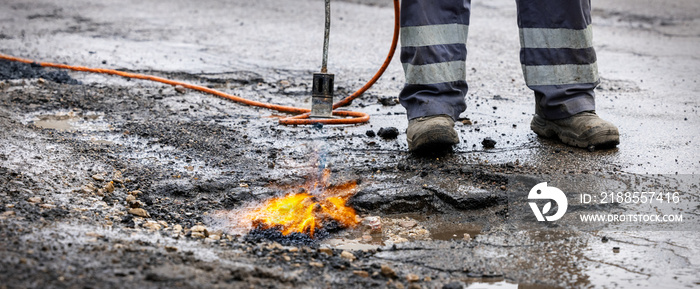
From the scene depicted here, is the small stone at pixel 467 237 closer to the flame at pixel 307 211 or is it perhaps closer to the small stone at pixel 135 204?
the flame at pixel 307 211

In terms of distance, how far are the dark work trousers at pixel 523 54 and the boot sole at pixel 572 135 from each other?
0.21 feet

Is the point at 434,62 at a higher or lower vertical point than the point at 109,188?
higher

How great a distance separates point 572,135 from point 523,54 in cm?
43

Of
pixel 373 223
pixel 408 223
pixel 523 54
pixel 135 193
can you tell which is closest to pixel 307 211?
pixel 373 223

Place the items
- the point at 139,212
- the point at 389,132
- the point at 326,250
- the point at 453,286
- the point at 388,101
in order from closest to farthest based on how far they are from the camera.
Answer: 1. the point at 453,286
2. the point at 326,250
3. the point at 139,212
4. the point at 389,132
5. the point at 388,101

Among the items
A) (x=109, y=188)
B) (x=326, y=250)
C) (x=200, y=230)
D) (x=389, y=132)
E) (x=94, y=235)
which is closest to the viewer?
(x=94, y=235)

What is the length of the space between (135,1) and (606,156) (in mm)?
5877

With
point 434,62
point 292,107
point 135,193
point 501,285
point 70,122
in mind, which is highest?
point 434,62

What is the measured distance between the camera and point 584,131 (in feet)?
9.37

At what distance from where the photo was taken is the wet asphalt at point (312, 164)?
6.16 ft

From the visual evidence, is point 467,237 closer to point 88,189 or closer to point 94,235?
point 94,235

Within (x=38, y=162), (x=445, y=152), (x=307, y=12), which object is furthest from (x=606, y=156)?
(x=307, y=12)

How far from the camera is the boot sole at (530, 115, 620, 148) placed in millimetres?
2832

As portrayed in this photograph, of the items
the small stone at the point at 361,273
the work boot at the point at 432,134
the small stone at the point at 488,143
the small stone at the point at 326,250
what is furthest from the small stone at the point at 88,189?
the small stone at the point at 488,143
